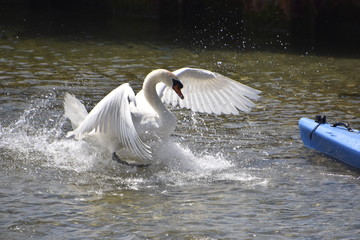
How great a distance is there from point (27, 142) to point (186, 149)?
161 cm

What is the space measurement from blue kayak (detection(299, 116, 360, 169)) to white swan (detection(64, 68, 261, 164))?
26.9 inches

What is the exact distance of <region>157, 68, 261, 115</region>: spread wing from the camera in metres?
7.15

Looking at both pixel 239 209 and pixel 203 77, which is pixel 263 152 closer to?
pixel 203 77

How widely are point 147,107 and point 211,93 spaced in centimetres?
112

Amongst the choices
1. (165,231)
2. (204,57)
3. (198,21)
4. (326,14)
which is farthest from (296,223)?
(198,21)

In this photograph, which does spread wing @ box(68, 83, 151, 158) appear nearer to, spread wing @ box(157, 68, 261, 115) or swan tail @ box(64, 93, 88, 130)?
swan tail @ box(64, 93, 88, 130)

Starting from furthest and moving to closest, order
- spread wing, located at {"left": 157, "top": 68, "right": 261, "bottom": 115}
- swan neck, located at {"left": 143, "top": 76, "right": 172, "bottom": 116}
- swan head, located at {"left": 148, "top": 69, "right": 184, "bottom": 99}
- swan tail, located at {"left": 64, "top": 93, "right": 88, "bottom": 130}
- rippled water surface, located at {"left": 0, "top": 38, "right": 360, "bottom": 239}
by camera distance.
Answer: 1. spread wing, located at {"left": 157, "top": 68, "right": 261, "bottom": 115}
2. swan tail, located at {"left": 64, "top": 93, "right": 88, "bottom": 130}
3. swan head, located at {"left": 148, "top": 69, "right": 184, "bottom": 99}
4. swan neck, located at {"left": 143, "top": 76, "right": 172, "bottom": 116}
5. rippled water surface, located at {"left": 0, "top": 38, "right": 360, "bottom": 239}

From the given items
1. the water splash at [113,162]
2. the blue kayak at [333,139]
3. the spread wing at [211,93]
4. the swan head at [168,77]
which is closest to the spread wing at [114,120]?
the water splash at [113,162]

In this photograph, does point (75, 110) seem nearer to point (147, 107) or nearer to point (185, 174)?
point (147, 107)

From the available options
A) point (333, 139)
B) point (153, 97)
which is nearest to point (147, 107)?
point (153, 97)

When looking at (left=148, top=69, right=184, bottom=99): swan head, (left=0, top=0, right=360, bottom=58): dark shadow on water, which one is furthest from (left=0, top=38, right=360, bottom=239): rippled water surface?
(left=0, top=0, right=360, bottom=58): dark shadow on water

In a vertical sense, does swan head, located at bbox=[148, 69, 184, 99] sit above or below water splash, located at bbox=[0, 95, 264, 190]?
above

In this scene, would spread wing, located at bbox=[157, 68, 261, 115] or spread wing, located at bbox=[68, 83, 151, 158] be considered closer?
spread wing, located at bbox=[68, 83, 151, 158]

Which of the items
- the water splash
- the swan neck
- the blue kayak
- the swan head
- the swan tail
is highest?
the swan head
